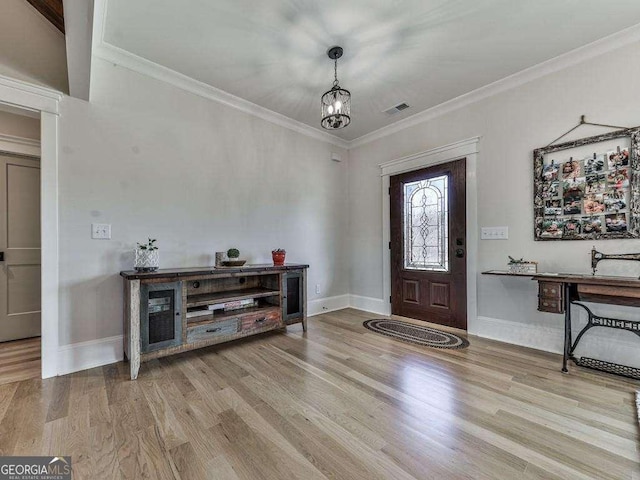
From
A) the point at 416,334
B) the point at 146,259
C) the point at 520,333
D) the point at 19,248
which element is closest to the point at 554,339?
the point at 520,333

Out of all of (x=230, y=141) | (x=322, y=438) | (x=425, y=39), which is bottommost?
(x=322, y=438)

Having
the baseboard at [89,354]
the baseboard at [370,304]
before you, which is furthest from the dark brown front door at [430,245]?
the baseboard at [89,354]

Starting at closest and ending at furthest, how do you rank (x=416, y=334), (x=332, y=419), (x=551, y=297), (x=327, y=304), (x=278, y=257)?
(x=332, y=419)
(x=551, y=297)
(x=416, y=334)
(x=278, y=257)
(x=327, y=304)

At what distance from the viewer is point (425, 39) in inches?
94.0

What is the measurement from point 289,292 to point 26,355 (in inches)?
99.1

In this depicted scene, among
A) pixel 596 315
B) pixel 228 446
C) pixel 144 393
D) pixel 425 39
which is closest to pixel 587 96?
pixel 425 39

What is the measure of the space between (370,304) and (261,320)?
1920 mm

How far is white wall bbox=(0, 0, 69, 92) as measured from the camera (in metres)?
2.17

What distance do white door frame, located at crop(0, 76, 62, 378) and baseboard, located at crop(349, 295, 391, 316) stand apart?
3.51 m

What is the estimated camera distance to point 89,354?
7.87 ft

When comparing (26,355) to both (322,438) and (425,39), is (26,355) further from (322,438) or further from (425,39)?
(425,39)

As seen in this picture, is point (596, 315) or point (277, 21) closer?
point (277, 21)

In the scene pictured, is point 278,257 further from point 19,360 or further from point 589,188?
point 589,188

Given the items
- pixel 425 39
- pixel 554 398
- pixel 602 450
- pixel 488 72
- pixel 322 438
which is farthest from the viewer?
pixel 488 72
